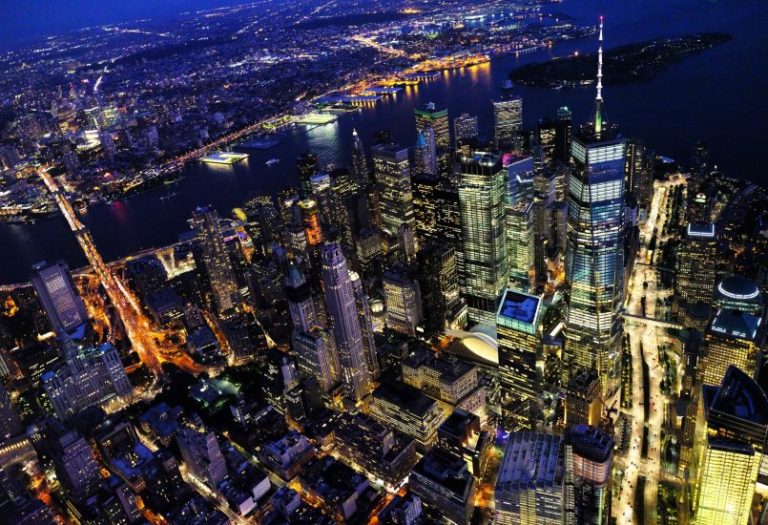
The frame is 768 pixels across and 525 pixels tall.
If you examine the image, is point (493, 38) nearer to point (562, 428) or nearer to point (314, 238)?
point (314, 238)

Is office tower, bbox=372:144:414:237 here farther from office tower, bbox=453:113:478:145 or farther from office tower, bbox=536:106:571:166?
office tower, bbox=453:113:478:145

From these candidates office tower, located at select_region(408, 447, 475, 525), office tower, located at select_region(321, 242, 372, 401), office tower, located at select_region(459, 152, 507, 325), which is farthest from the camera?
office tower, located at select_region(459, 152, 507, 325)

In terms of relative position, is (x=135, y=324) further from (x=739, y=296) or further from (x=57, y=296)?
(x=739, y=296)

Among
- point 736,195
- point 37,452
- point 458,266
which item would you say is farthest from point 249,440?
point 736,195

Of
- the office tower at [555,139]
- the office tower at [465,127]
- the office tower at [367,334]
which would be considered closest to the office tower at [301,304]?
the office tower at [367,334]

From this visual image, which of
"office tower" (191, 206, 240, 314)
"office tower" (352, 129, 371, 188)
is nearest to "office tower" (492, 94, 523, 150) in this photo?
"office tower" (352, 129, 371, 188)

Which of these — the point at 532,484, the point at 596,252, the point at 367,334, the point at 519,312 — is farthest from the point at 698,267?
the point at 532,484

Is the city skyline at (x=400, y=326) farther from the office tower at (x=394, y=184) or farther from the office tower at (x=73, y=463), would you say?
the office tower at (x=394, y=184)
